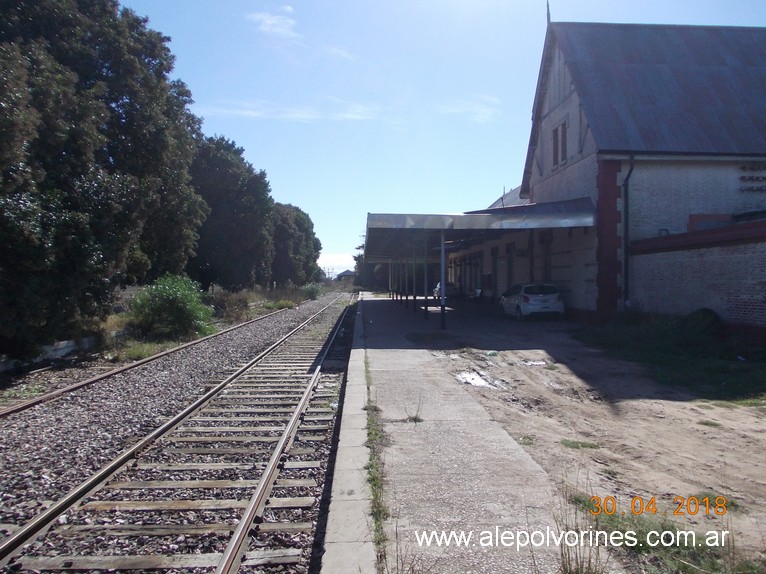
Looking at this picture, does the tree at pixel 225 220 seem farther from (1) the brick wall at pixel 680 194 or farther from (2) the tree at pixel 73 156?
(1) the brick wall at pixel 680 194

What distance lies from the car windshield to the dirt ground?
33.3 feet

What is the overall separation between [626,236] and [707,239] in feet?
16.4

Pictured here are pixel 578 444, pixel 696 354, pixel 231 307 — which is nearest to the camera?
pixel 578 444

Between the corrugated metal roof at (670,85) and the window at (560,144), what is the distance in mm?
2369

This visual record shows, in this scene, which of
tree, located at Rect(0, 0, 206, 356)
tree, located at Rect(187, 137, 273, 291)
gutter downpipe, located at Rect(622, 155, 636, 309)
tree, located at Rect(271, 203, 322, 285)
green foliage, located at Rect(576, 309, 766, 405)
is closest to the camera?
green foliage, located at Rect(576, 309, 766, 405)

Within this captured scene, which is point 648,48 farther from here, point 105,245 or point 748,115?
point 105,245

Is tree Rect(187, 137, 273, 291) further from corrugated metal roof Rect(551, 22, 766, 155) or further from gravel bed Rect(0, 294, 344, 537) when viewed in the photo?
gravel bed Rect(0, 294, 344, 537)

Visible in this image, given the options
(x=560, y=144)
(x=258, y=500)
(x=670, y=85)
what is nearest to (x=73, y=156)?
(x=258, y=500)

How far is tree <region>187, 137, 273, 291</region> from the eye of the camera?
36.7 metres

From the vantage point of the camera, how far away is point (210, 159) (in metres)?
36.8

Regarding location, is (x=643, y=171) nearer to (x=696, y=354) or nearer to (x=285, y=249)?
(x=696, y=354)

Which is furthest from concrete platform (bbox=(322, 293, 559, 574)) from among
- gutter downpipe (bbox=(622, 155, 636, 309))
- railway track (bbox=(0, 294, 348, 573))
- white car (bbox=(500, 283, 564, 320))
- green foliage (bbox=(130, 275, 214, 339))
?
white car (bbox=(500, 283, 564, 320))

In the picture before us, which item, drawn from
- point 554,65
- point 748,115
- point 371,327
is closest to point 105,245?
point 371,327

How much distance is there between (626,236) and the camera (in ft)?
69.7
